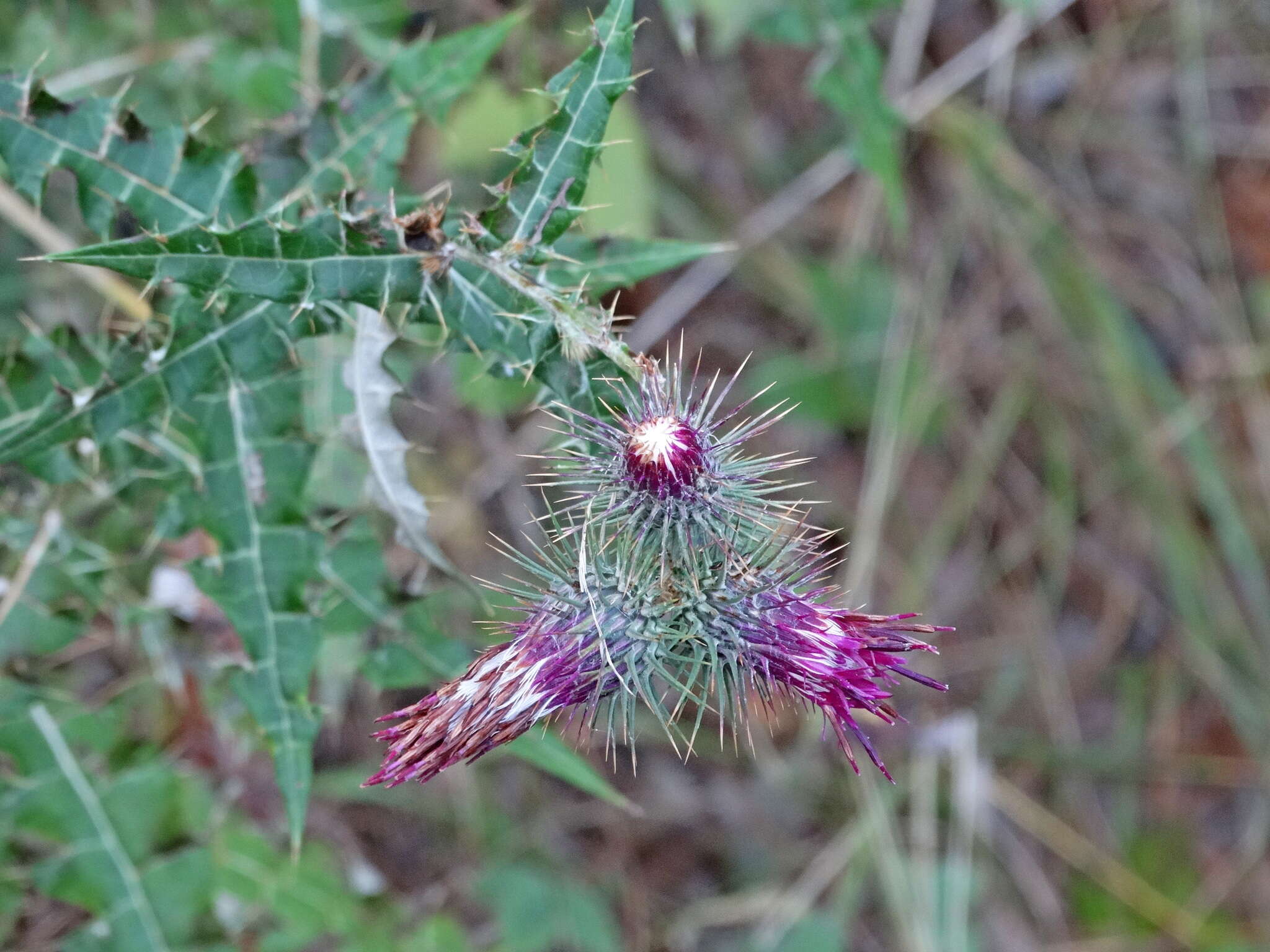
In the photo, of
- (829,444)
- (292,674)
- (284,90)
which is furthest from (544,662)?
(829,444)

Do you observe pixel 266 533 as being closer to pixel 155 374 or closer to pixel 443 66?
pixel 155 374

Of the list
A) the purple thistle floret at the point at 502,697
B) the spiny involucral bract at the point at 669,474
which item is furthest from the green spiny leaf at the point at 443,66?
the purple thistle floret at the point at 502,697

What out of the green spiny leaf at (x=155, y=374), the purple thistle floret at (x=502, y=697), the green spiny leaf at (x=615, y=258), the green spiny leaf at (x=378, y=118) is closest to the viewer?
the purple thistle floret at (x=502, y=697)

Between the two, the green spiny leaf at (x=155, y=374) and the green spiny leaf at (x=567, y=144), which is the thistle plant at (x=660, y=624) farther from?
the green spiny leaf at (x=155, y=374)

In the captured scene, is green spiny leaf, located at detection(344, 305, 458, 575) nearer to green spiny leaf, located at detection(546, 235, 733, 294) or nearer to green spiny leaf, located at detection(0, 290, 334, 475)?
green spiny leaf, located at detection(0, 290, 334, 475)

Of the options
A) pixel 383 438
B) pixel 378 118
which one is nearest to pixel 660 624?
pixel 383 438

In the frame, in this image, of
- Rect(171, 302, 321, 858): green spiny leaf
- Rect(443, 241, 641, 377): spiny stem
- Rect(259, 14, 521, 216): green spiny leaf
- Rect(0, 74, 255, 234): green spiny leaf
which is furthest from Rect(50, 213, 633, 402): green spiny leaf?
Rect(259, 14, 521, 216): green spiny leaf

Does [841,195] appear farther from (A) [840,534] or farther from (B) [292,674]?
(B) [292,674]
